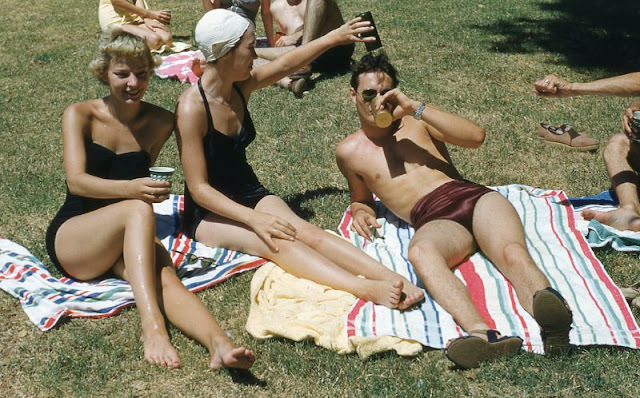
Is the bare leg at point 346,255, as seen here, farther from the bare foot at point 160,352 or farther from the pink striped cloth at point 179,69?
the pink striped cloth at point 179,69

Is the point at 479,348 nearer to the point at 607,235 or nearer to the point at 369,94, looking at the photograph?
the point at 607,235

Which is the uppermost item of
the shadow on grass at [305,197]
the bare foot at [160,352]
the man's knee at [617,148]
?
the man's knee at [617,148]

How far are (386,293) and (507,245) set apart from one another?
2.48 feet

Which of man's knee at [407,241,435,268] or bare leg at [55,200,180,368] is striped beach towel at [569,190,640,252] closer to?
man's knee at [407,241,435,268]

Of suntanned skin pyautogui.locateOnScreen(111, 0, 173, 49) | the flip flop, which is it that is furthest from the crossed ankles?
suntanned skin pyautogui.locateOnScreen(111, 0, 173, 49)

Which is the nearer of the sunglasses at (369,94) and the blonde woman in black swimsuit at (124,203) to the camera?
the blonde woman in black swimsuit at (124,203)

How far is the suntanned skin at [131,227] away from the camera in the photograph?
3.89 meters

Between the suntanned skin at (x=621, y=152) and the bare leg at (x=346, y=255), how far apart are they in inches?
66.0

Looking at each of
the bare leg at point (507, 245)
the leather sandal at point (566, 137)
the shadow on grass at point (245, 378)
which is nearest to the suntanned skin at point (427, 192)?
the bare leg at point (507, 245)

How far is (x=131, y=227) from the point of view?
13.3ft

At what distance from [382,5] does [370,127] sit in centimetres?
723

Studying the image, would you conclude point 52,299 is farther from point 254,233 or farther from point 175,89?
point 175,89

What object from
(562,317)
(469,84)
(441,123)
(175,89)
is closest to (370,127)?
(441,123)

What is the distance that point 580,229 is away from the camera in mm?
4918
